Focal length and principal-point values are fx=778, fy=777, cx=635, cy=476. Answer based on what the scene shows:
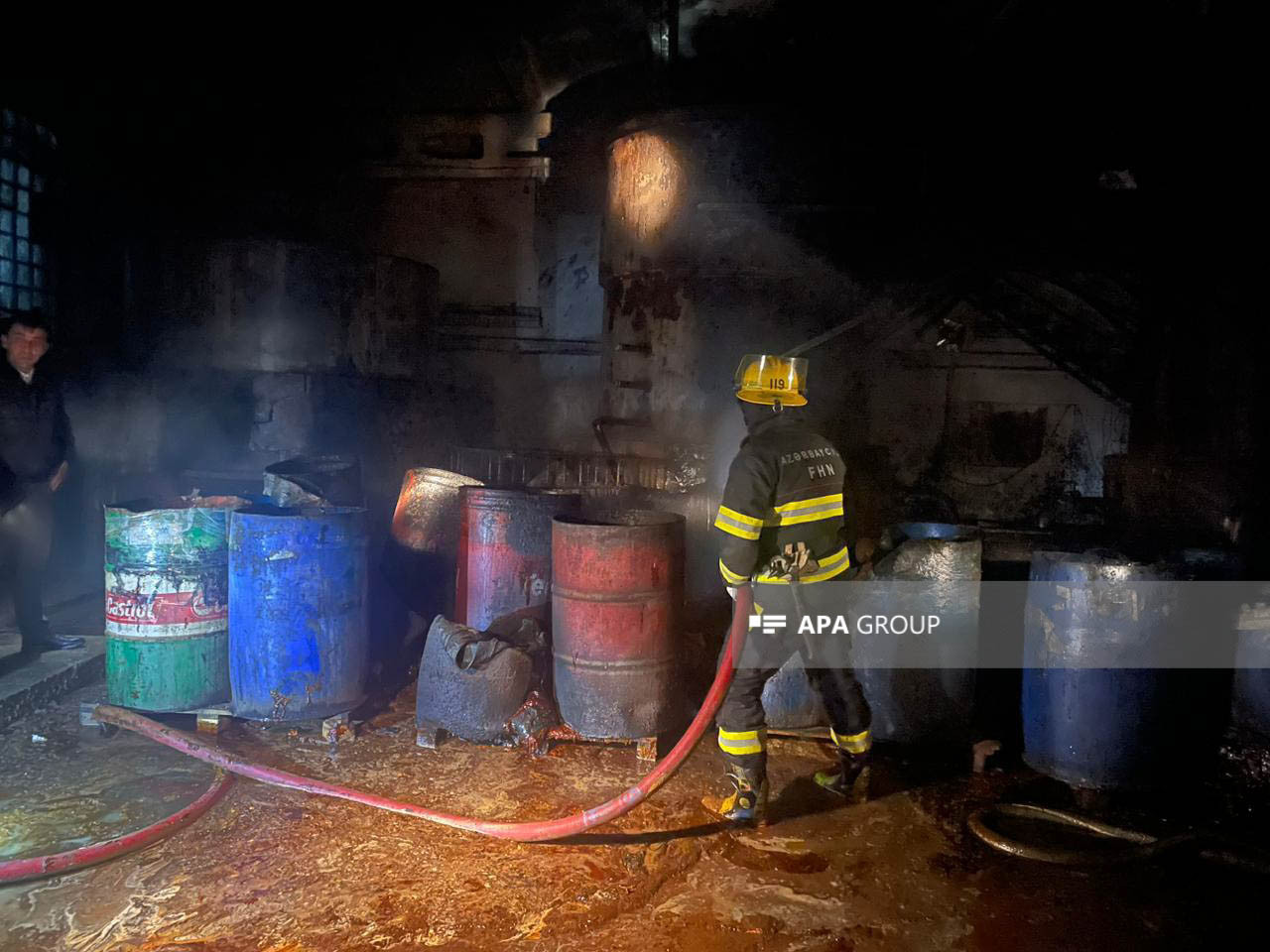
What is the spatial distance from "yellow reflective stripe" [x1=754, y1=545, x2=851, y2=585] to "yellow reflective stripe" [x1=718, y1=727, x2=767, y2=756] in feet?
2.44

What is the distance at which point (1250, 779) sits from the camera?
446 cm

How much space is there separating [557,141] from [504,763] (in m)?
6.99

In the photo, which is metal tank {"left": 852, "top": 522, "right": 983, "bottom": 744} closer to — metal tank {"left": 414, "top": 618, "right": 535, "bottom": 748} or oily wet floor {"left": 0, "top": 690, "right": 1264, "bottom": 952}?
oily wet floor {"left": 0, "top": 690, "right": 1264, "bottom": 952}

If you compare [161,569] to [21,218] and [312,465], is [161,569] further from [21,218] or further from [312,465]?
[21,218]

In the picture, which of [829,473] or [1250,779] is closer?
[829,473]

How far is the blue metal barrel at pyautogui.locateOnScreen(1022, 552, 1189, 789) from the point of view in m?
4.11

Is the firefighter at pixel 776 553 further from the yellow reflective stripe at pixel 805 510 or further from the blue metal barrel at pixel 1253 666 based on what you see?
the blue metal barrel at pixel 1253 666

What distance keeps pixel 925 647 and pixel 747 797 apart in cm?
151

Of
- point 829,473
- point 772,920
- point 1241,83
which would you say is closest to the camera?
point 772,920

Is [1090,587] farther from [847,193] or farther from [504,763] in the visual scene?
[847,193]

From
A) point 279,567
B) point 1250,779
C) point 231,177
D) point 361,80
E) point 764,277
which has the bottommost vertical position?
point 1250,779

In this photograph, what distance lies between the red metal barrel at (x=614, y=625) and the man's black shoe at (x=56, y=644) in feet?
11.9

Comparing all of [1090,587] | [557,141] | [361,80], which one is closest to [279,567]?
[1090,587]

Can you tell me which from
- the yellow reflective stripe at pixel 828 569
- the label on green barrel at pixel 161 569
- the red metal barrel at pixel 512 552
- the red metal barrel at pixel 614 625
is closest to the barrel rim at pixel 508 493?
the red metal barrel at pixel 512 552
